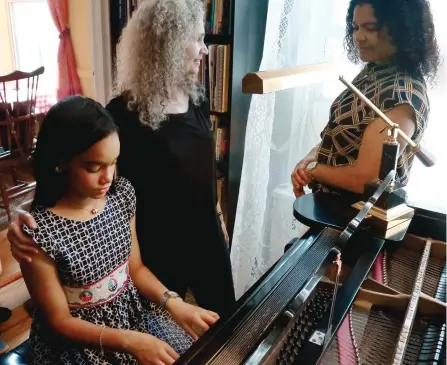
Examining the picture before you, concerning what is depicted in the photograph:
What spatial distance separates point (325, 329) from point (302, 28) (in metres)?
1.46

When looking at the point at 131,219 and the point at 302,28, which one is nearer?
the point at 131,219

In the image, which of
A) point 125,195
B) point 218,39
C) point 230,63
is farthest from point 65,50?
point 125,195

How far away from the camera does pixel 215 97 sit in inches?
85.7

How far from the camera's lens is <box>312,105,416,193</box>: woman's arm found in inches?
48.4

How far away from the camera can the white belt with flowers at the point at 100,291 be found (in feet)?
3.59

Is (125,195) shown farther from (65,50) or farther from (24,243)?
(65,50)

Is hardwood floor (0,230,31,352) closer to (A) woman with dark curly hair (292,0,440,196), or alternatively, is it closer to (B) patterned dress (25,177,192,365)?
(B) patterned dress (25,177,192,365)

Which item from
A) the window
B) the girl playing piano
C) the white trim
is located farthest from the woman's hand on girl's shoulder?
the window

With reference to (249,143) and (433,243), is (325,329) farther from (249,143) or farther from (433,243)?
(249,143)

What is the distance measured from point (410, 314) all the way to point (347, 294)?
0.13m

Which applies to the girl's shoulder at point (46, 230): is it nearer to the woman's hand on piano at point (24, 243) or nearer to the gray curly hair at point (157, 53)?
the woman's hand on piano at point (24, 243)

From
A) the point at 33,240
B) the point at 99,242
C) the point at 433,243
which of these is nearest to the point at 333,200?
the point at 433,243

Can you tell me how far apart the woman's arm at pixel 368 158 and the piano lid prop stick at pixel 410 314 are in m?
0.28

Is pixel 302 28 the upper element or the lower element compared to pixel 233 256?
upper
